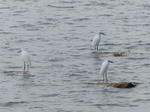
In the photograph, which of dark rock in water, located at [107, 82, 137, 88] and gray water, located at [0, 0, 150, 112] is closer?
gray water, located at [0, 0, 150, 112]

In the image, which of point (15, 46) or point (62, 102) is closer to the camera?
point (62, 102)

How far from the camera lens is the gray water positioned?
21312 millimetres

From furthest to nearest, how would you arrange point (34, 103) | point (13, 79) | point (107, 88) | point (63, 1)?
point (63, 1), point (13, 79), point (107, 88), point (34, 103)

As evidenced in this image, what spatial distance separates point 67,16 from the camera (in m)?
42.4

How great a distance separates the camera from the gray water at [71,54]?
2131cm

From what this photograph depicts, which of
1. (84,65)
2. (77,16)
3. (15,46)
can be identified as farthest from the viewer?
(77,16)

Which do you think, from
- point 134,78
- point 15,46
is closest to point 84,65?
point 134,78

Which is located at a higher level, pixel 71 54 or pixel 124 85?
pixel 71 54

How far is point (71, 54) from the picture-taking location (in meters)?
30.0

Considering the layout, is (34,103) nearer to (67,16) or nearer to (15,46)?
(15,46)

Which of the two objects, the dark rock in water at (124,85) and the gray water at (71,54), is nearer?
the gray water at (71,54)

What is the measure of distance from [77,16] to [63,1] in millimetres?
7758

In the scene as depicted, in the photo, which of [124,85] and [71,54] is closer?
[124,85]

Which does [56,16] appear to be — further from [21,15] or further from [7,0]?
[7,0]
